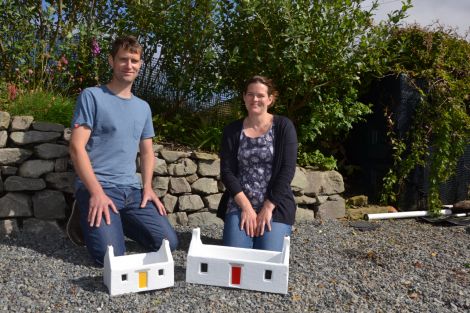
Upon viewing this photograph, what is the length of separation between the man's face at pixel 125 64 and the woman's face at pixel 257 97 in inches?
30.8

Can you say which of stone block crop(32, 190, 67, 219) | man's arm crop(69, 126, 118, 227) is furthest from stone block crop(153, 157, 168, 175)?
man's arm crop(69, 126, 118, 227)

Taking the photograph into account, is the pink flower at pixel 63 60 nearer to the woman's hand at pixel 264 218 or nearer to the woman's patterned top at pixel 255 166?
the woman's patterned top at pixel 255 166

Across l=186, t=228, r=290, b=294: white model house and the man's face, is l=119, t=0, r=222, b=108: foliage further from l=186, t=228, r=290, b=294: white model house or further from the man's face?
l=186, t=228, r=290, b=294: white model house

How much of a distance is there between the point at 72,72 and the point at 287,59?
6.91ft

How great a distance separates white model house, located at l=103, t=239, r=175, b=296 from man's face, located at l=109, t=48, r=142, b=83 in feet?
3.99

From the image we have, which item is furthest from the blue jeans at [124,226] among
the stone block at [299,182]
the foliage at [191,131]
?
the stone block at [299,182]

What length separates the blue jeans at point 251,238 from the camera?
3355 millimetres

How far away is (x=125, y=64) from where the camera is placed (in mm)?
3402

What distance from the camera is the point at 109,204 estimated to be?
10.6ft

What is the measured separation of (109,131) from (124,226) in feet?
2.31

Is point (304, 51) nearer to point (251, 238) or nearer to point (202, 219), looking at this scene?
point (202, 219)

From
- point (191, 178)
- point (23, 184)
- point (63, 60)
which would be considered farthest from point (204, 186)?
point (63, 60)

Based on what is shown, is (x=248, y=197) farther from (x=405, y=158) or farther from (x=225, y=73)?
(x=405, y=158)

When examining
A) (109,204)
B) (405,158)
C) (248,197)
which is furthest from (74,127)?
(405,158)
